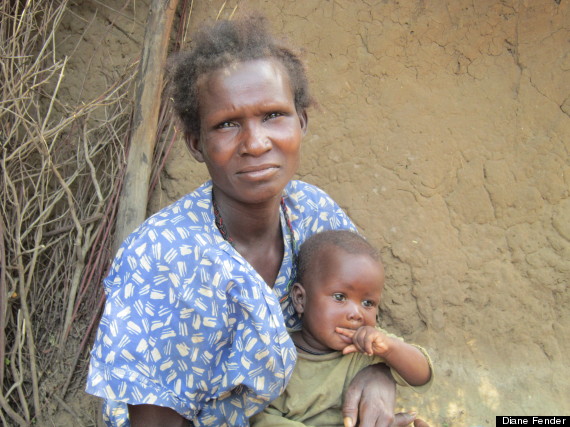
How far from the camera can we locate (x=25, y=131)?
10.4 ft

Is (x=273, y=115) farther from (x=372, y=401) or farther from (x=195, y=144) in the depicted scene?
(x=372, y=401)

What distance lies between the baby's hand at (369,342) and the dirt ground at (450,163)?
42.6 inches

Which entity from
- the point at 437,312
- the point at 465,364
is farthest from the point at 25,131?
the point at 465,364

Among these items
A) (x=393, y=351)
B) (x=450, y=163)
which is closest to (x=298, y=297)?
(x=393, y=351)

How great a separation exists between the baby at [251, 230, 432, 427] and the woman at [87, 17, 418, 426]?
0.31 feet

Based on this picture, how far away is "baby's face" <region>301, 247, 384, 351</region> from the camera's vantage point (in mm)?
2150

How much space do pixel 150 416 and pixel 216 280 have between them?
0.45 meters

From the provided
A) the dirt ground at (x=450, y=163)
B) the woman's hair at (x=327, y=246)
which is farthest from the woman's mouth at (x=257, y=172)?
the dirt ground at (x=450, y=163)

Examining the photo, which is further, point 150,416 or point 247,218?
point 247,218

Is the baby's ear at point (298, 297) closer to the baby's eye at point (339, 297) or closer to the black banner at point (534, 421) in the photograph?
the baby's eye at point (339, 297)

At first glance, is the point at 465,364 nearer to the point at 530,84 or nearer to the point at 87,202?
the point at 530,84

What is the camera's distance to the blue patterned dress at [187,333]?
1796mm

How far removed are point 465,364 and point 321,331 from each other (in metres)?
1.27

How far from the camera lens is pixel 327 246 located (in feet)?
7.32
